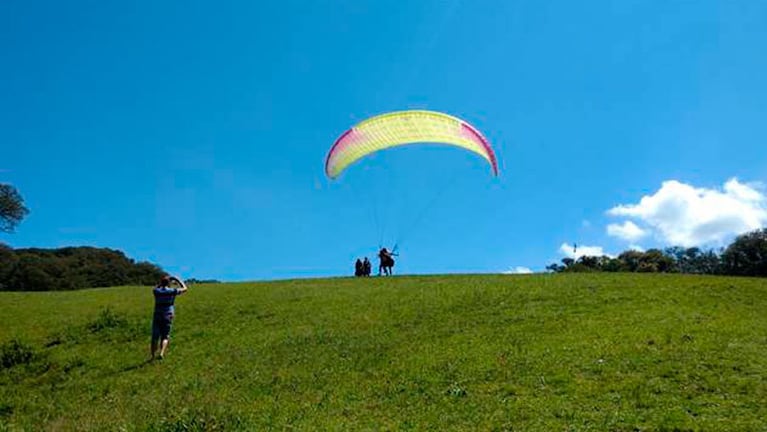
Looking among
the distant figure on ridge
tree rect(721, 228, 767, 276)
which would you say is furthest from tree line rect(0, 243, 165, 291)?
tree rect(721, 228, 767, 276)

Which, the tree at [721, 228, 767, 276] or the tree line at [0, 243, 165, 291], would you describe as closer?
the tree line at [0, 243, 165, 291]

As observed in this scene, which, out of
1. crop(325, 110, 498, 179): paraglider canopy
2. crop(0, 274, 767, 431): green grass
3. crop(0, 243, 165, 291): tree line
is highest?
crop(0, 243, 165, 291): tree line

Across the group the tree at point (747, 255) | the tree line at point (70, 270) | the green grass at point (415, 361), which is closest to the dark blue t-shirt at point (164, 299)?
the green grass at point (415, 361)

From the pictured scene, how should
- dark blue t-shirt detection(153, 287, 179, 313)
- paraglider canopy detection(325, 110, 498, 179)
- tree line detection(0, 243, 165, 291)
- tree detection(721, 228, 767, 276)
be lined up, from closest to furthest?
dark blue t-shirt detection(153, 287, 179, 313)
paraglider canopy detection(325, 110, 498, 179)
tree line detection(0, 243, 165, 291)
tree detection(721, 228, 767, 276)

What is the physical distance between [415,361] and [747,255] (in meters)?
102

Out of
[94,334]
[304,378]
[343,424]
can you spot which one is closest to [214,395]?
[304,378]

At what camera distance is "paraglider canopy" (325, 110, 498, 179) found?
103 ft

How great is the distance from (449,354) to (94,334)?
15.1 meters

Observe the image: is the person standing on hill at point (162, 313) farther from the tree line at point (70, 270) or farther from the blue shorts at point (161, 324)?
the tree line at point (70, 270)

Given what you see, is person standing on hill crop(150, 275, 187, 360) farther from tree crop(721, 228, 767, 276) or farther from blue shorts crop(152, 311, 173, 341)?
tree crop(721, 228, 767, 276)

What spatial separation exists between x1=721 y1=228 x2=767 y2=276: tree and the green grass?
7860cm

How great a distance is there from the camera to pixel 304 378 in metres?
17.0

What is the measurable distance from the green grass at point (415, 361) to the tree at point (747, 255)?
7860cm

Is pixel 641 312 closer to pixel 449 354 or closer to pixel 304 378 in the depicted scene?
pixel 449 354
